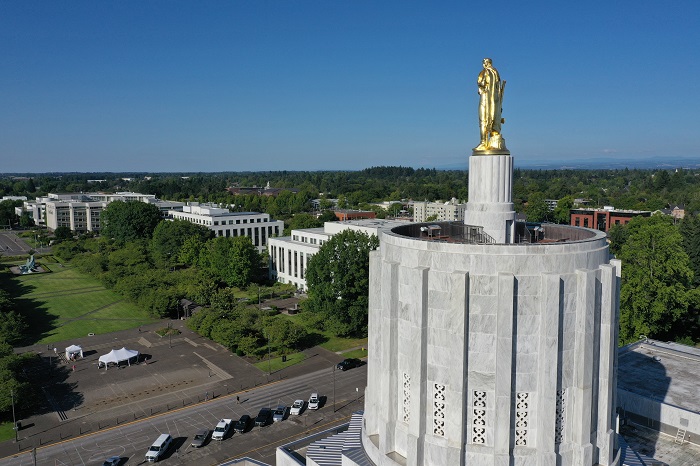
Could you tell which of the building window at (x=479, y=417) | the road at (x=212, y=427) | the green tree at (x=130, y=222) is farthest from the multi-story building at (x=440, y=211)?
the building window at (x=479, y=417)

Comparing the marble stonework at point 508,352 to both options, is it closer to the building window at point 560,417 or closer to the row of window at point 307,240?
the building window at point 560,417

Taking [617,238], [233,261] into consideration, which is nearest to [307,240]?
[233,261]

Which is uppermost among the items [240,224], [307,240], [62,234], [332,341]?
[240,224]

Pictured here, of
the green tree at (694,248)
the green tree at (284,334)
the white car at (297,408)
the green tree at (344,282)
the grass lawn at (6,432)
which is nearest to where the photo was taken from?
the grass lawn at (6,432)

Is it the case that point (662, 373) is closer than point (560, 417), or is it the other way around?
point (560, 417)

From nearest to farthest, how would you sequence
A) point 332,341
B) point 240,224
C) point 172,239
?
1. point 332,341
2. point 172,239
3. point 240,224

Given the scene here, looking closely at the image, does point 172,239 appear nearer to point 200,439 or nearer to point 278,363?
point 278,363
